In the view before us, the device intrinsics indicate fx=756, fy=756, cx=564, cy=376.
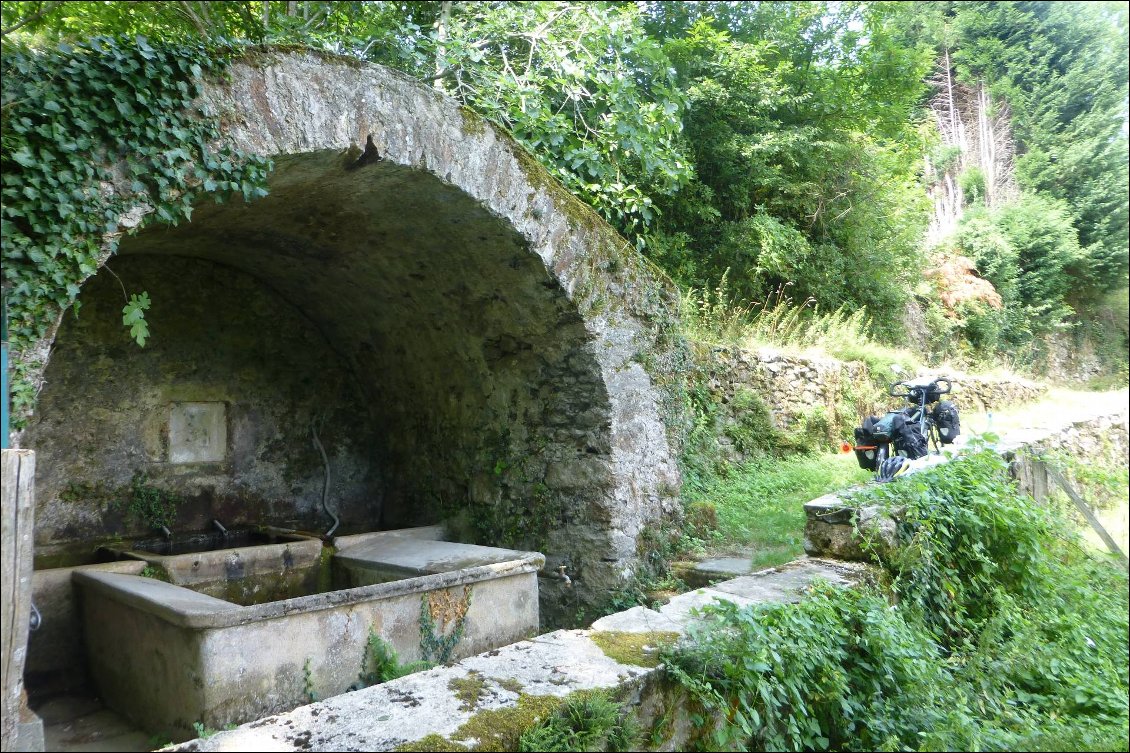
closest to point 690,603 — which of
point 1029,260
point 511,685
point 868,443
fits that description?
point 511,685

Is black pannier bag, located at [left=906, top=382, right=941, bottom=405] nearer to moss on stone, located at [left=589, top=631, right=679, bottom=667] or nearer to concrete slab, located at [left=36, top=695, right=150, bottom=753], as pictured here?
moss on stone, located at [left=589, top=631, right=679, bottom=667]

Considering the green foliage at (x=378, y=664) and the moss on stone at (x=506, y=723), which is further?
the green foliage at (x=378, y=664)

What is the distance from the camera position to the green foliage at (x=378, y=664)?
13.2 feet

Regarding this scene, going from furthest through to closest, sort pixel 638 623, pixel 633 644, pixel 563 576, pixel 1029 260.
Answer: pixel 1029 260 < pixel 563 576 < pixel 638 623 < pixel 633 644

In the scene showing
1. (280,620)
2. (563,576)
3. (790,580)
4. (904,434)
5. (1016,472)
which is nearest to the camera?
(280,620)

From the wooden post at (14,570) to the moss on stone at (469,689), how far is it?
4.51 ft

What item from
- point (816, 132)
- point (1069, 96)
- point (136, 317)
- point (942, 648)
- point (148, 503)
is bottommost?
point (942, 648)

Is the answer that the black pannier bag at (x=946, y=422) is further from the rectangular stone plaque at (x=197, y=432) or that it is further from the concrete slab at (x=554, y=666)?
the rectangular stone plaque at (x=197, y=432)

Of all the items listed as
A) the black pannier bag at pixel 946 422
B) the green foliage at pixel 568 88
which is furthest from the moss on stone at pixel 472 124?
the black pannier bag at pixel 946 422

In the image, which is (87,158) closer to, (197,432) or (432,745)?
(432,745)

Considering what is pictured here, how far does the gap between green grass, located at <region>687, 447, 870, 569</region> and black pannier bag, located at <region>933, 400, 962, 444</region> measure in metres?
0.91

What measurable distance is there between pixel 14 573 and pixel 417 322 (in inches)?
153

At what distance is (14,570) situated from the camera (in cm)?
232

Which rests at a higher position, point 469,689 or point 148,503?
point 148,503
